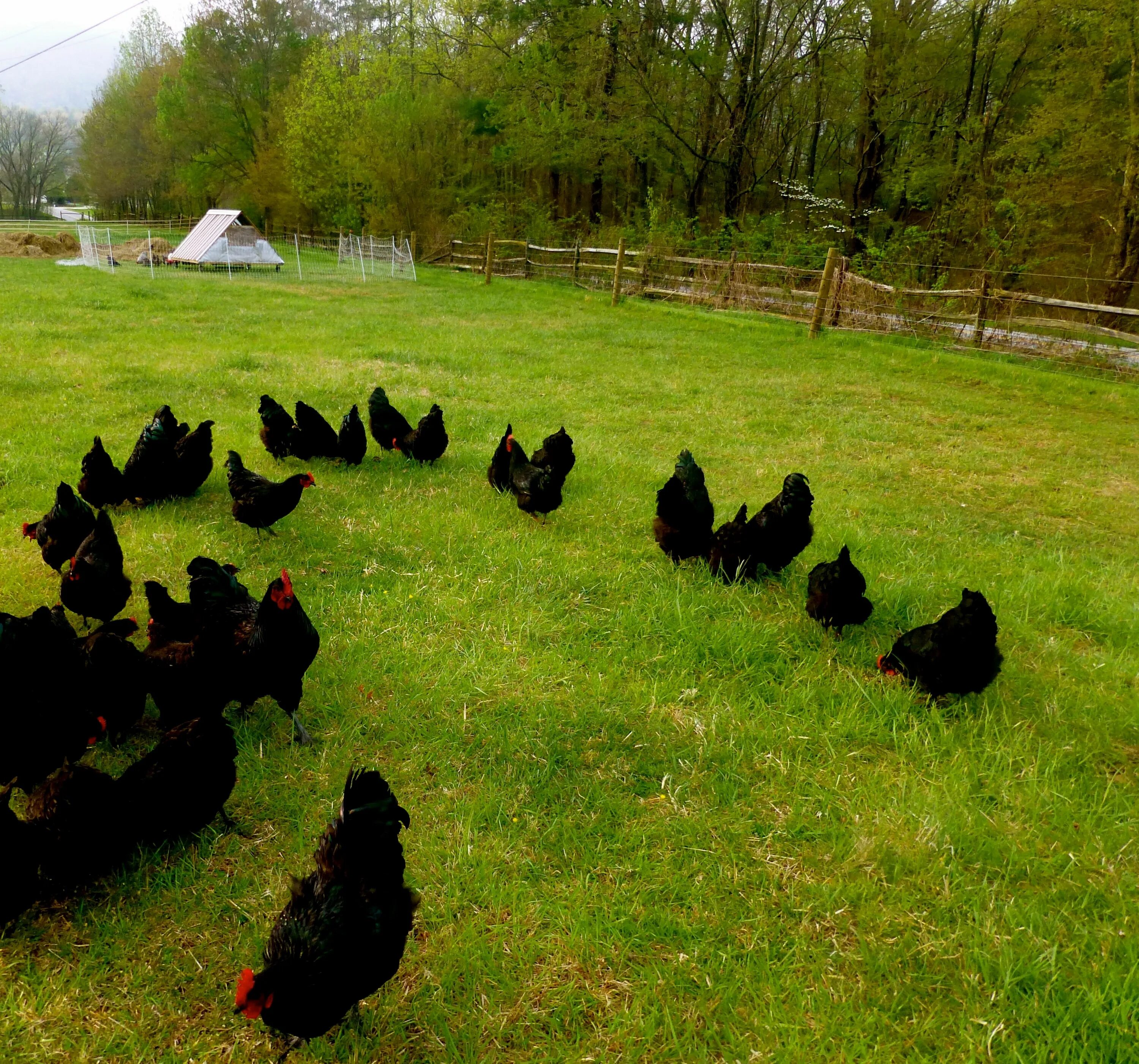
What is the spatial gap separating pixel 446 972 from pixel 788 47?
1289 inches

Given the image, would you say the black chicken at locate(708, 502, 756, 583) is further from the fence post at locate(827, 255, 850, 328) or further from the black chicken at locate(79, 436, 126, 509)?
the fence post at locate(827, 255, 850, 328)

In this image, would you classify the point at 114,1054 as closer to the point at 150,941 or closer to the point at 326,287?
the point at 150,941

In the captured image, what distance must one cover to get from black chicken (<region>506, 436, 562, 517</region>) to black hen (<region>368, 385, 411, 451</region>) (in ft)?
5.49

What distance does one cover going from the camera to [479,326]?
16141mm

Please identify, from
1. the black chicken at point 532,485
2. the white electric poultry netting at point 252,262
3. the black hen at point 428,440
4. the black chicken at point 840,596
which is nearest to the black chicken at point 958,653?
the black chicken at point 840,596

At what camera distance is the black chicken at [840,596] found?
422 centimetres

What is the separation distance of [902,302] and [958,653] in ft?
50.5

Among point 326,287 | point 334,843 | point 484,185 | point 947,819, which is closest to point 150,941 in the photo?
point 334,843

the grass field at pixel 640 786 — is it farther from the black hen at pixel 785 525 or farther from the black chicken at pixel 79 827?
the black hen at pixel 785 525

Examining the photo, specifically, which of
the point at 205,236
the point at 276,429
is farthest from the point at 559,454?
the point at 205,236

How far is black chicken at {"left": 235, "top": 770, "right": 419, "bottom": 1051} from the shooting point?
6.41 feet

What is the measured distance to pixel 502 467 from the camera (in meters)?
6.23

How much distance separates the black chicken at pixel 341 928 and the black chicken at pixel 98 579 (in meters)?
2.46

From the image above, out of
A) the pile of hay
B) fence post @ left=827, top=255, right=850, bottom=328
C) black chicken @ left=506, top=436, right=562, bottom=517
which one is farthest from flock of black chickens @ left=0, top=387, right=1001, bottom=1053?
the pile of hay
